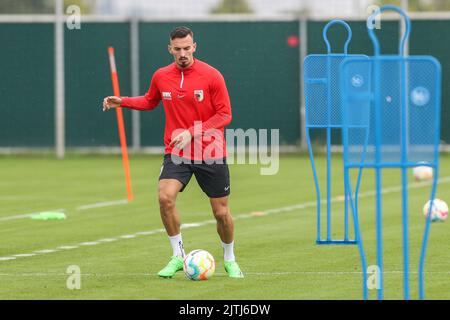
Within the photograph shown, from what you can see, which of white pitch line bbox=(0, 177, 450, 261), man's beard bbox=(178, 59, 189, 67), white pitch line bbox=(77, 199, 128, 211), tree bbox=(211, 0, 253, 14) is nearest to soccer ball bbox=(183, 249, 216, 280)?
man's beard bbox=(178, 59, 189, 67)

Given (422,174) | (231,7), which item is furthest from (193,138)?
(231,7)

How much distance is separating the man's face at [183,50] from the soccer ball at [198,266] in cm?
179

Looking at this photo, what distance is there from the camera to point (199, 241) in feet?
51.2

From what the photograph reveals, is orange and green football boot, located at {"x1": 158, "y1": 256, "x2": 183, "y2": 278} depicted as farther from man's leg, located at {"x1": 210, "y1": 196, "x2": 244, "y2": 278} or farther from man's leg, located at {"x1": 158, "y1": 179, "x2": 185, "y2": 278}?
man's leg, located at {"x1": 210, "y1": 196, "x2": 244, "y2": 278}

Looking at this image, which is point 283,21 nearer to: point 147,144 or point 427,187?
point 147,144

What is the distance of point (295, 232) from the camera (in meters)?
16.5

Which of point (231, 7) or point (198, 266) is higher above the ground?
point (231, 7)

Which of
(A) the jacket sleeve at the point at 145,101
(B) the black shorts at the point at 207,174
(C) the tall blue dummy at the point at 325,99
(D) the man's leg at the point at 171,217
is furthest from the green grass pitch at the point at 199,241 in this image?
(A) the jacket sleeve at the point at 145,101

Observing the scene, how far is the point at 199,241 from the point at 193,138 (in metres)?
3.53

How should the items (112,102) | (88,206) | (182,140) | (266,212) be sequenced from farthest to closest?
(88,206) < (266,212) < (112,102) < (182,140)

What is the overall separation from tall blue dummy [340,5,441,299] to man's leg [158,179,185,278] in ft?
7.54

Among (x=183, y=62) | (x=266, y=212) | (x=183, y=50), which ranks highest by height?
(x=183, y=50)

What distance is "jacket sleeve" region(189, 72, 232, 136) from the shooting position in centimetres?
1220

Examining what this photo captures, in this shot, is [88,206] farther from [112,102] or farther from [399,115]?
[399,115]
